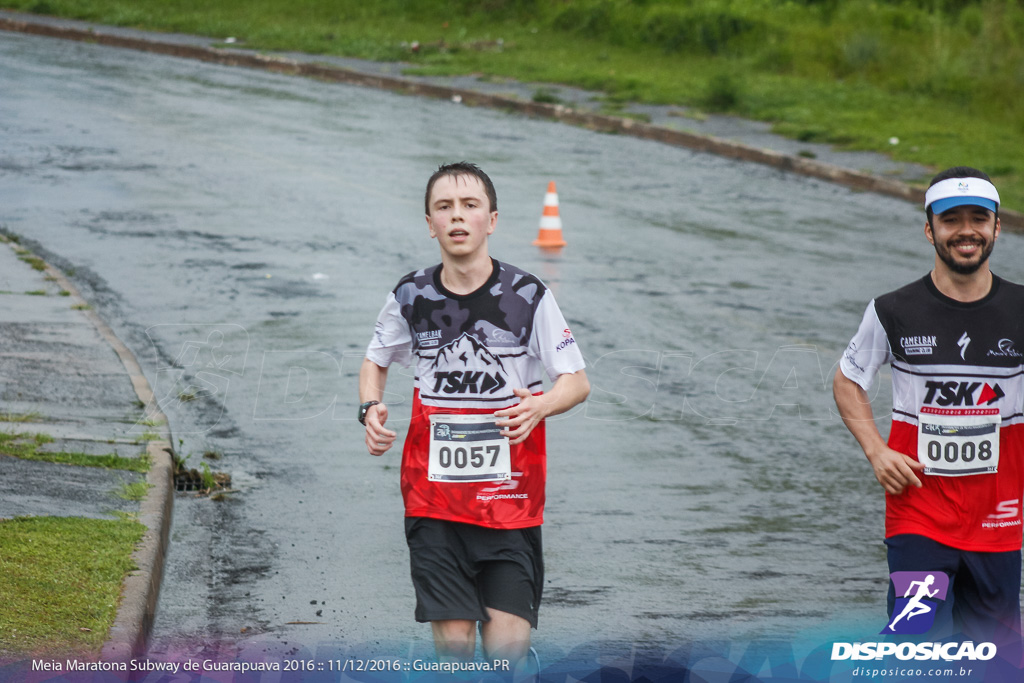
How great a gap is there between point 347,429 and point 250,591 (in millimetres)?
2704

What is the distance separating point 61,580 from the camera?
5.41m

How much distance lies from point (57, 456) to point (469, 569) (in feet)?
11.9

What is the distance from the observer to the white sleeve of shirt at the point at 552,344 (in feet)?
14.3

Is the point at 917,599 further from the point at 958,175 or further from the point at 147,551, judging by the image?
the point at 147,551

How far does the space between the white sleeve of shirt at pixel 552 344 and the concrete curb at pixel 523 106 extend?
46.4 ft

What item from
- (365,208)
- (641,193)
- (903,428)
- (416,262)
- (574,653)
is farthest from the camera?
(641,193)

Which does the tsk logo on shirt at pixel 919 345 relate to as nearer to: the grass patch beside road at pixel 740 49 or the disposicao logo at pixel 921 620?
the disposicao logo at pixel 921 620

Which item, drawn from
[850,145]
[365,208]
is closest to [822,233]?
[365,208]

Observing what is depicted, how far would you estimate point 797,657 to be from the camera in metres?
5.44

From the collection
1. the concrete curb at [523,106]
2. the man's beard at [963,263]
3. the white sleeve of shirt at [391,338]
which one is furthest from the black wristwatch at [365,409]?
the concrete curb at [523,106]

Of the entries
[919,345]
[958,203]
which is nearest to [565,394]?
[919,345]

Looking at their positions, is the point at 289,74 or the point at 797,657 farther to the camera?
the point at 289,74

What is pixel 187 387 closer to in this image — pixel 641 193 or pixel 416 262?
pixel 416 262

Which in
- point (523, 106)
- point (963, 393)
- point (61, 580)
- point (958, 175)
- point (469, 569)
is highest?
point (523, 106)
